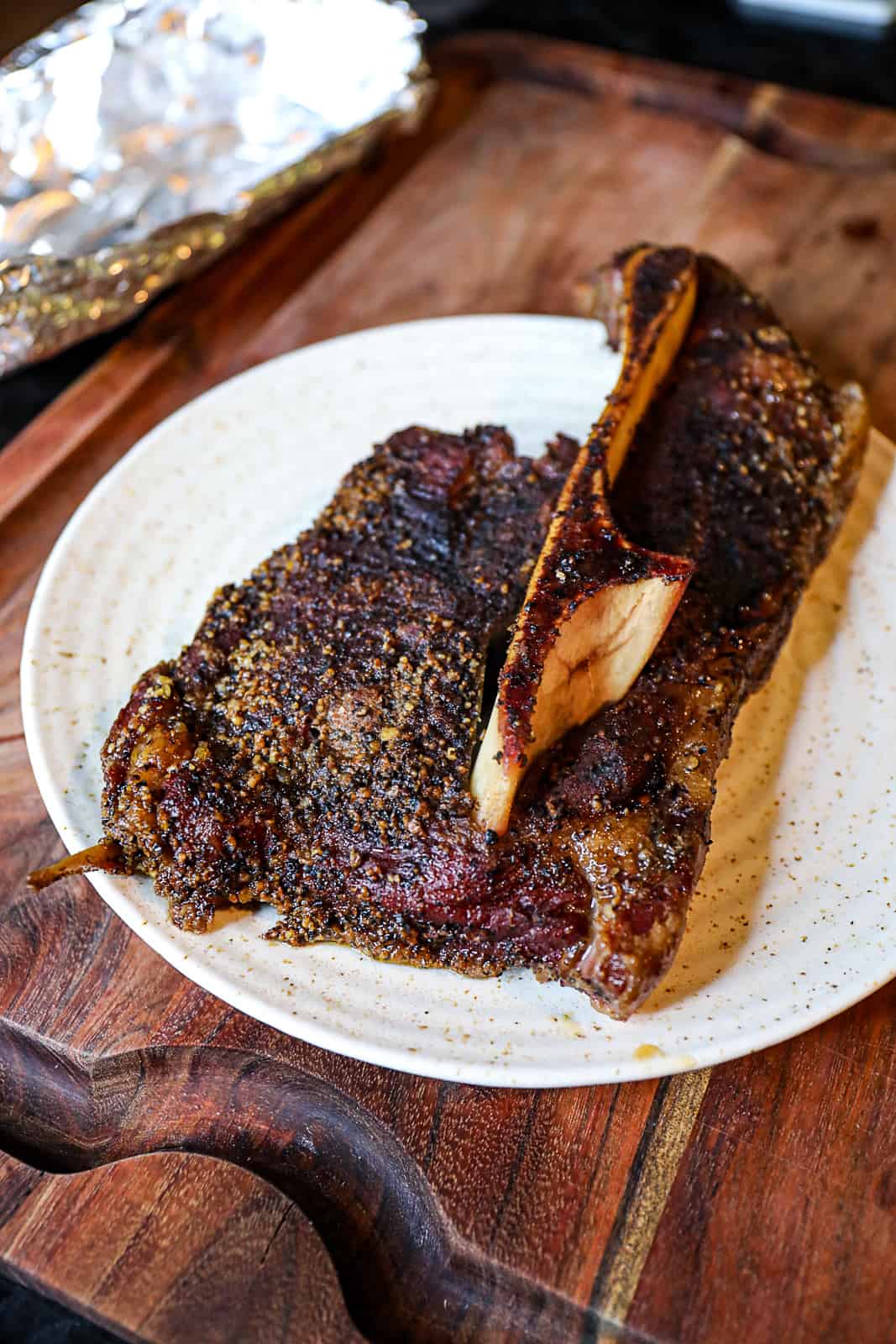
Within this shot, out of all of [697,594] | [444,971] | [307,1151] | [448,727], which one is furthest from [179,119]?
[307,1151]

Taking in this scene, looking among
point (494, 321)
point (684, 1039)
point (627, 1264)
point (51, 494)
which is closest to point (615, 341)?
point (494, 321)

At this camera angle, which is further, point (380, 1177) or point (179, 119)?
point (179, 119)

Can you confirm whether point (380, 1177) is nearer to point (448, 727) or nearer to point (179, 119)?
point (448, 727)

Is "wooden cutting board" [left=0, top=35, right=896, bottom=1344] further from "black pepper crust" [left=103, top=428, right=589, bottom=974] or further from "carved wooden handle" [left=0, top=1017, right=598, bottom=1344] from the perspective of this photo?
"black pepper crust" [left=103, top=428, right=589, bottom=974]

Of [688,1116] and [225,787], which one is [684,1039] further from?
[225,787]

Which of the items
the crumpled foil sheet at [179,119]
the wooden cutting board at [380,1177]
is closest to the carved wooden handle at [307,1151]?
the wooden cutting board at [380,1177]

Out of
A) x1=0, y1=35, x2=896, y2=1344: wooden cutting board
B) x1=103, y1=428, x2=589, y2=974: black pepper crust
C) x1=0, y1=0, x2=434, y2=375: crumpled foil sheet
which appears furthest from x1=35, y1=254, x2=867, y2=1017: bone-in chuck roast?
x1=0, y1=0, x2=434, y2=375: crumpled foil sheet
